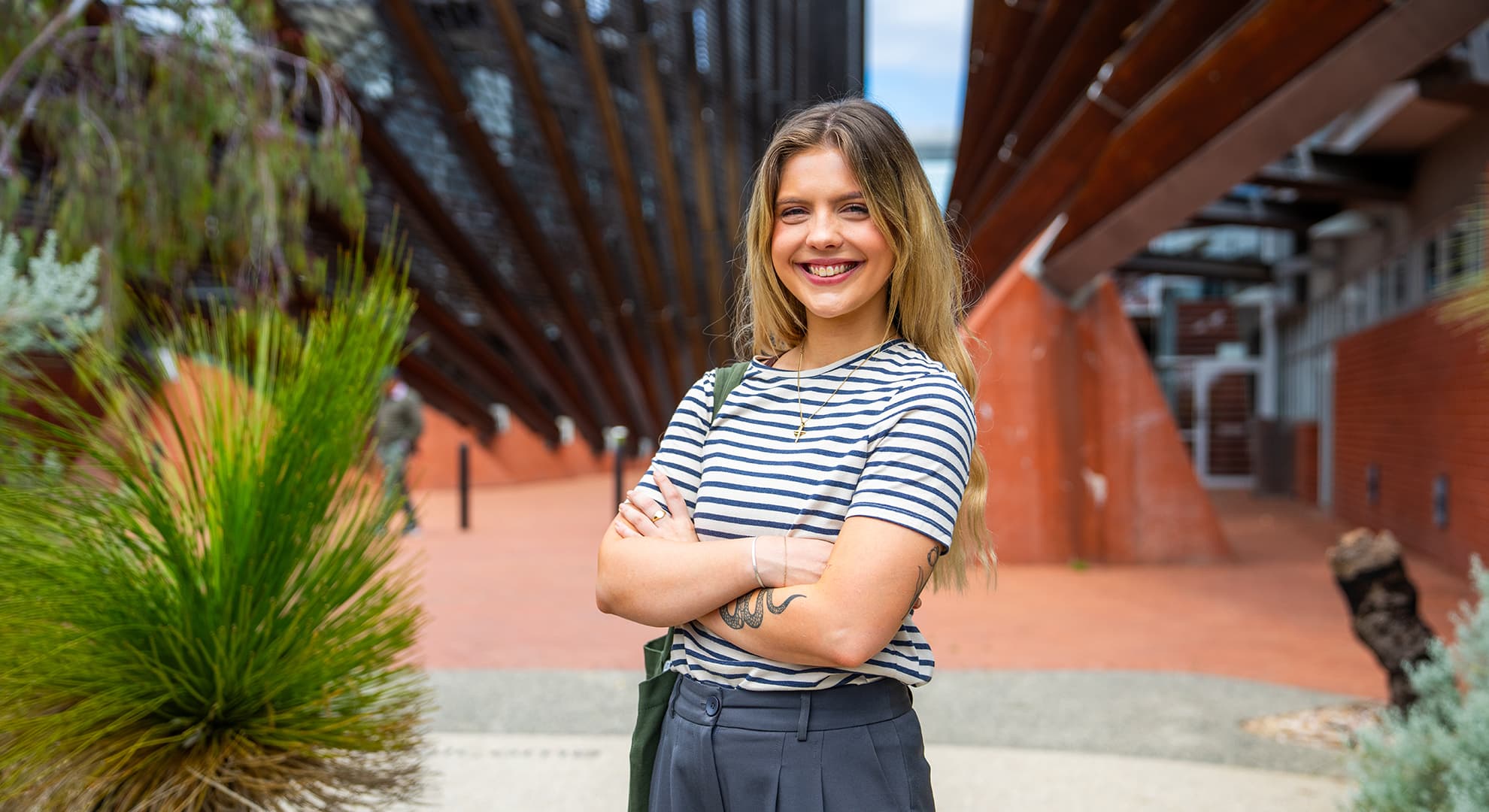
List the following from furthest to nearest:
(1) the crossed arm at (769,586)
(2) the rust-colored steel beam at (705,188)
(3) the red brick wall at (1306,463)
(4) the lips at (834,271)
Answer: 1. (2) the rust-colored steel beam at (705,188)
2. (3) the red brick wall at (1306,463)
3. (4) the lips at (834,271)
4. (1) the crossed arm at (769,586)

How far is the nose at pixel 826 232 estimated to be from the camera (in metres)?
1.64

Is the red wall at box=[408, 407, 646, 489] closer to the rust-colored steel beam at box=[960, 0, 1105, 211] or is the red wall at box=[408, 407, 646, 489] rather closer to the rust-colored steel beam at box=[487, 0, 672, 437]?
the rust-colored steel beam at box=[487, 0, 672, 437]

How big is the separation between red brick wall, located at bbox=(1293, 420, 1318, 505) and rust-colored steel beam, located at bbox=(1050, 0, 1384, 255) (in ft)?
33.0

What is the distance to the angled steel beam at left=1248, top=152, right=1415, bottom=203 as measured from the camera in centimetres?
1228

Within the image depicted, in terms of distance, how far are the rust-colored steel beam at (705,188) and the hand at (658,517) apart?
60.3 feet

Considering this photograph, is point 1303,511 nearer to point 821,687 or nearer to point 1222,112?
point 1222,112

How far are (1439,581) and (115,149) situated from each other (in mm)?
9648

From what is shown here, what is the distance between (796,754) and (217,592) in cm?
134

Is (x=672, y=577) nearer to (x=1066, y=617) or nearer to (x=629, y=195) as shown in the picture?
(x=1066, y=617)

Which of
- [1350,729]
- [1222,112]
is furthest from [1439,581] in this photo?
[1350,729]

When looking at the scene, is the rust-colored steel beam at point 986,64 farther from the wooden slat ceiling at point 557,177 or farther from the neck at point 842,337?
the neck at point 842,337

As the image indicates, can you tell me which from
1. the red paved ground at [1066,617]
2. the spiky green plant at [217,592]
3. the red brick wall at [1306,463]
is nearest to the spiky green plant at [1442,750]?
the red paved ground at [1066,617]

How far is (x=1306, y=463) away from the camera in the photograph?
1775 cm

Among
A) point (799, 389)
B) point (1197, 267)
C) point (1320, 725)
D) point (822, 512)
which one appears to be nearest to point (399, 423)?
point (1320, 725)
